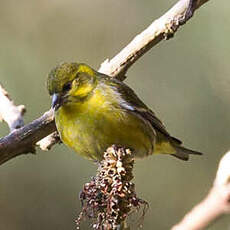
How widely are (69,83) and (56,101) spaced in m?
0.18

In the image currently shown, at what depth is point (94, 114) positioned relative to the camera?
2.79 m

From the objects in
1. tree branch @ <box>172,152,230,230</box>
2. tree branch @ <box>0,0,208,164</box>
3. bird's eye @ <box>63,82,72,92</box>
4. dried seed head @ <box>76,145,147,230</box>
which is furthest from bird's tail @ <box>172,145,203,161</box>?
tree branch @ <box>172,152,230,230</box>

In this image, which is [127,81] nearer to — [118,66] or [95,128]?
[118,66]

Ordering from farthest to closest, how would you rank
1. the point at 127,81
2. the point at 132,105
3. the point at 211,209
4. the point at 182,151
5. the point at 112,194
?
the point at 127,81
the point at 182,151
the point at 132,105
the point at 112,194
the point at 211,209

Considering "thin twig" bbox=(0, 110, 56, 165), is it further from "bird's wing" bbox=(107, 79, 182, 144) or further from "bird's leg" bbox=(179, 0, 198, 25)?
"bird's leg" bbox=(179, 0, 198, 25)

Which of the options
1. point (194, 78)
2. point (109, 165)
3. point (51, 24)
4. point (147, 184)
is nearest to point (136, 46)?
point (109, 165)

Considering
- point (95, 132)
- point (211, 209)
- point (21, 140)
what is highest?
point (95, 132)

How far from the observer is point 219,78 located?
3752 millimetres

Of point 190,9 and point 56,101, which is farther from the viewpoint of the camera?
point 56,101

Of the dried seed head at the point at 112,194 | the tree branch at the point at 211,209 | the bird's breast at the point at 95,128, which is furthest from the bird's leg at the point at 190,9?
the tree branch at the point at 211,209

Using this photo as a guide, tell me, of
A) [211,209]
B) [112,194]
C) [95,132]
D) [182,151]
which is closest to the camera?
[211,209]

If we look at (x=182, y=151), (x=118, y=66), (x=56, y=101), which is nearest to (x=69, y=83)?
(x=56, y=101)

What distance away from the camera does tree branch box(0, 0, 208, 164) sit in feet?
8.42

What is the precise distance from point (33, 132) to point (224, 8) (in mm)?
1844
